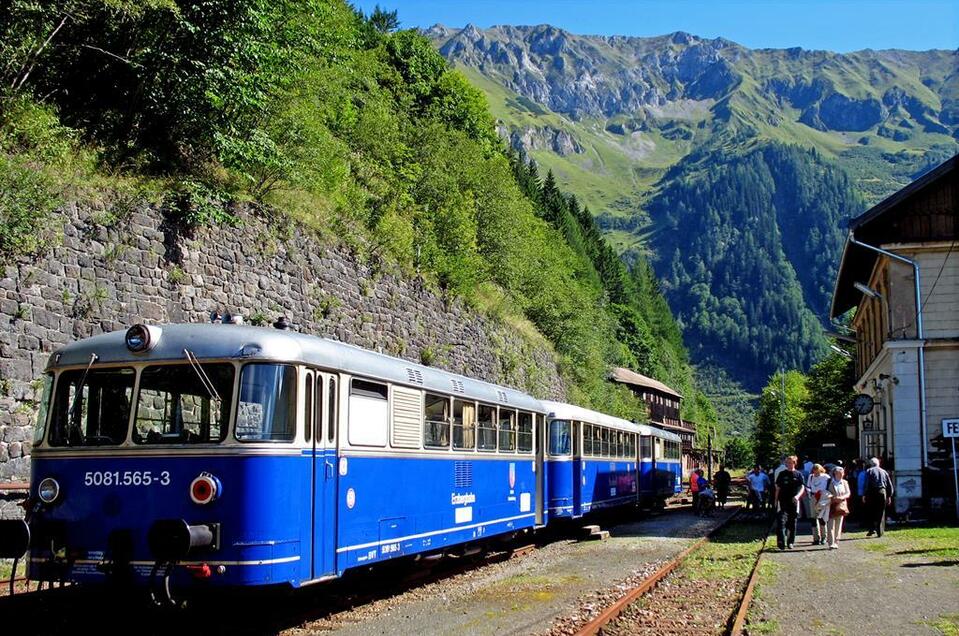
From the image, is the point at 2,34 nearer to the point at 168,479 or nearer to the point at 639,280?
the point at 168,479

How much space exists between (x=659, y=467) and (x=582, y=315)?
1722 centimetres

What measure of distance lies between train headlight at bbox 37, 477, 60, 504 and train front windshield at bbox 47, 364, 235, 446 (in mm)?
370

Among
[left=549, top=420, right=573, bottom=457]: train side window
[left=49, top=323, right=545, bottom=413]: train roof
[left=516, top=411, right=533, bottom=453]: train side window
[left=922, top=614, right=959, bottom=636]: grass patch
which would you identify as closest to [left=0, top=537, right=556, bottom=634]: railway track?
[left=49, top=323, right=545, bottom=413]: train roof

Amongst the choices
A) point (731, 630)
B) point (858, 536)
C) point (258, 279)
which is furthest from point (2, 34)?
point (858, 536)

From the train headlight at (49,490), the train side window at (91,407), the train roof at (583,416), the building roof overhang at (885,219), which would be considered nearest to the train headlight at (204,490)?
the train side window at (91,407)

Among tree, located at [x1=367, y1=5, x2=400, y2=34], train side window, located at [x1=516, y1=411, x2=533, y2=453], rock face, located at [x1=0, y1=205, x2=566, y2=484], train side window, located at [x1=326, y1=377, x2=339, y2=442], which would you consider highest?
tree, located at [x1=367, y1=5, x2=400, y2=34]

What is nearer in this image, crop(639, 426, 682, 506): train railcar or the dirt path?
the dirt path

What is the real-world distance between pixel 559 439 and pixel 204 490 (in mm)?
12191

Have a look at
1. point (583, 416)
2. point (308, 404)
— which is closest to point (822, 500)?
point (583, 416)

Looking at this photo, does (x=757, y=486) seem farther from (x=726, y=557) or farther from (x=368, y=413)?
(x=368, y=413)

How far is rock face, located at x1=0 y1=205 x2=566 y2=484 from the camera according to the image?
1488 cm

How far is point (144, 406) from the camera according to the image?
356 inches

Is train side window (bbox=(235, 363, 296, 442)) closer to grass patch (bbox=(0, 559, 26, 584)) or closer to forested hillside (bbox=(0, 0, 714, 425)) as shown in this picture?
grass patch (bbox=(0, 559, 26, 584))

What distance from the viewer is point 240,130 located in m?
21.3
